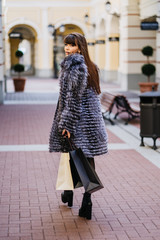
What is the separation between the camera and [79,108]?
5.37 metres

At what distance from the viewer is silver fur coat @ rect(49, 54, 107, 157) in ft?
17.5

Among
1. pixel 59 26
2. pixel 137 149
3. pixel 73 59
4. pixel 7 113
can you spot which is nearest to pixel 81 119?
pixel 73 59

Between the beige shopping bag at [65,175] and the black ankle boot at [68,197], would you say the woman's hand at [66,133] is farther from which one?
the black ankle boot at [68,197]

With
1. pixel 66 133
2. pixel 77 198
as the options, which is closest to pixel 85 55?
pixel 66 133

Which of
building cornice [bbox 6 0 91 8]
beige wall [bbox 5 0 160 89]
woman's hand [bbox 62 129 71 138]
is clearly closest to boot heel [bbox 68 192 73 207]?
woman's hand [bbox 62 129 71 138]

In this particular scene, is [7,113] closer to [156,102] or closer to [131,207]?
[156,102]

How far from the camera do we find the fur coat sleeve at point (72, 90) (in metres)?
5.32

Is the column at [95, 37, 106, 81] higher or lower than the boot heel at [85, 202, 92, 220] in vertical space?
higher

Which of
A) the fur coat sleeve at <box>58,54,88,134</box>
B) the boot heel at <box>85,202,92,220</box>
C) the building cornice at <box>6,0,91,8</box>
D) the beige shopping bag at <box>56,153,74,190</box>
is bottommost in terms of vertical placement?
the boot heel at <box>85,202,92,220</box>

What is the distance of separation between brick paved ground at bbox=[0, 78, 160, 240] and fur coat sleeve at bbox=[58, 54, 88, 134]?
103 centimetres

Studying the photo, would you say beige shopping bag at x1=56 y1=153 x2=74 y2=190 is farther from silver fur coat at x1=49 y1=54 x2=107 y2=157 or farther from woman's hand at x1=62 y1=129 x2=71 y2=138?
woman's hand at x1=62 y1=129 x2=71 y2=138

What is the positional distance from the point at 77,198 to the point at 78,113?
58.6 inches

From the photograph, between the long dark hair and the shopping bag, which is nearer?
the shopping bag

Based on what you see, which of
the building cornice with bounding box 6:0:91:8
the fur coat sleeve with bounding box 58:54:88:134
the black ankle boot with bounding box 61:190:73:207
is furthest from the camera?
the building cornice with bounding box 6:0:91:8
